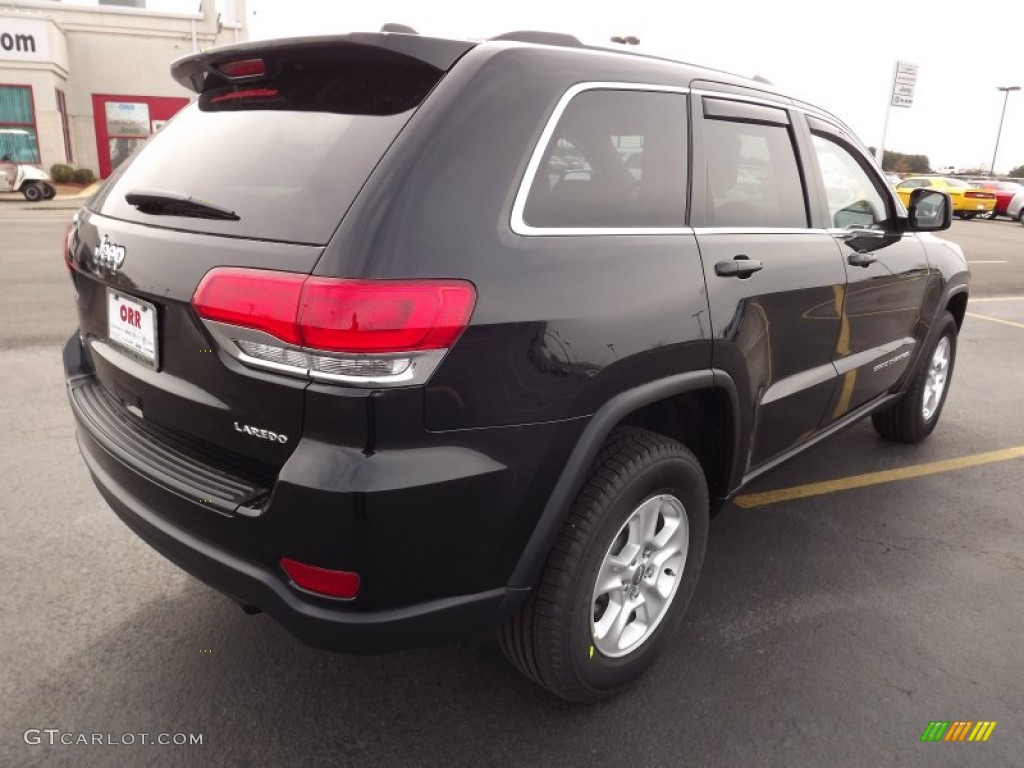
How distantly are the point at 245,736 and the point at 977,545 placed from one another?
3.13 metres

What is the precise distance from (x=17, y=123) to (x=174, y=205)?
30.3 metres

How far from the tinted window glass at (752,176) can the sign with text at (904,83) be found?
27995mm

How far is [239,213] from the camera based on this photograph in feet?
6.76

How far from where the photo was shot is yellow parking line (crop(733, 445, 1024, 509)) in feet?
13.2

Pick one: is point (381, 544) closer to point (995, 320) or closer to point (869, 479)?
point (869, 479)

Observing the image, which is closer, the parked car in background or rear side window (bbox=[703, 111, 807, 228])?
rear side window (bbox=[703, 111, 807, 228])

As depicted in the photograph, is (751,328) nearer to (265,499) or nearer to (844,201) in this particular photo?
(844,201)

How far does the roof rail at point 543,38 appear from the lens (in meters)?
2.23

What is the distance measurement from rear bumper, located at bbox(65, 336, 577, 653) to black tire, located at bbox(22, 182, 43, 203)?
2326 cm

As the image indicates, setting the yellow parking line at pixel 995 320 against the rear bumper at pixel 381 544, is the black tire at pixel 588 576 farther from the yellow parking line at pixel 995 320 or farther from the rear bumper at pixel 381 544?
the yellow parking line at pixel 995 320

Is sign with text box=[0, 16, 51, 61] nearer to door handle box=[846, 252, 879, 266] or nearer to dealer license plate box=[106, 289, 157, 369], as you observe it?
dealer license plate box=[106, 289, 157, 369]

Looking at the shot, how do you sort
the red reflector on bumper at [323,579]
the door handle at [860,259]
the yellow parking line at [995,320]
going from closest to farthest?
the red reflector on bumper at [323,579], the door handle at [860,259], the yellow parking line at [995,320]

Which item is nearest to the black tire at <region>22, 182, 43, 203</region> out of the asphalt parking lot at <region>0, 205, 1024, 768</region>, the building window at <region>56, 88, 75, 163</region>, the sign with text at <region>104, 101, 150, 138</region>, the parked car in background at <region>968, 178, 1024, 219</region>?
the building window at <region>56, 88, 75, 163</region>

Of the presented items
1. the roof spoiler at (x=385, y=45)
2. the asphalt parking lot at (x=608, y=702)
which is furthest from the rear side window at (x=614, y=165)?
the asphalt parking lot at (x=608, y=702)
